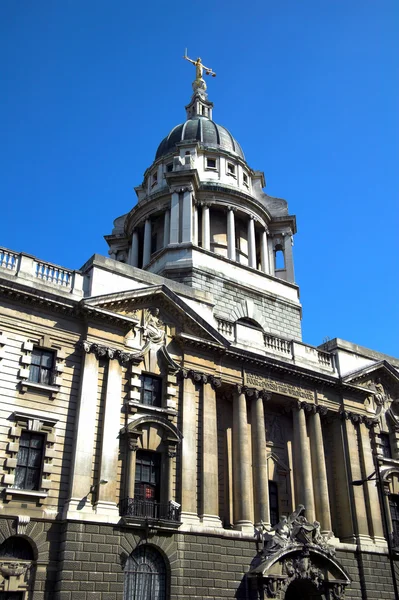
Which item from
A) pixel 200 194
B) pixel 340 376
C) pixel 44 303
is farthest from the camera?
pixel 200 194

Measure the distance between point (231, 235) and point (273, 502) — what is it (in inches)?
747

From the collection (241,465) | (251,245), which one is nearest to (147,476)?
(241,465)

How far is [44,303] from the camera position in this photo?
26.1m

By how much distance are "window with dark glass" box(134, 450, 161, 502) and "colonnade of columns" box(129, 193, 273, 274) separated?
55.5ft

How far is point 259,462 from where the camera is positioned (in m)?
30.3

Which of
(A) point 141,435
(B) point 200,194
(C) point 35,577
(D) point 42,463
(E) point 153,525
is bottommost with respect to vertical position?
(C) point 35,577

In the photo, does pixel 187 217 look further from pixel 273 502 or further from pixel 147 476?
pixel 147 476

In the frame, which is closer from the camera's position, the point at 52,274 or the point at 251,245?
the point at 52,274

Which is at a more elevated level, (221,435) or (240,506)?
(221,435)

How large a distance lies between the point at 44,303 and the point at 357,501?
1939 cm

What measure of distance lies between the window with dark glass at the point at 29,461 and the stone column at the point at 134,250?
73.6 feet

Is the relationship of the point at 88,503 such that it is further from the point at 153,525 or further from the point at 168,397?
the point at 168,397

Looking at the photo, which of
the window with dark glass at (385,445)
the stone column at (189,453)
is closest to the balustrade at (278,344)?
the stone column at (189,453)

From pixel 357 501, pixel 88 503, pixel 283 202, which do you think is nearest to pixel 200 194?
pixel 283 202
